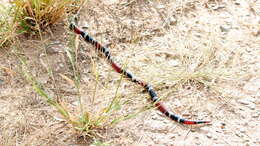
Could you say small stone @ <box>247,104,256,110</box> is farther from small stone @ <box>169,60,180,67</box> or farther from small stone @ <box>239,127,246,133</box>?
small stone @ <box>169,60,180,67</box>

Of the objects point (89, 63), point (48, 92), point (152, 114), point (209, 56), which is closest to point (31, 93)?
point (48, 92)

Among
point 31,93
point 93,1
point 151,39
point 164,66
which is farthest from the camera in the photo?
point 93,1

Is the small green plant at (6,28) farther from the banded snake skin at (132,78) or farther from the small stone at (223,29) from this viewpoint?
the small stone at (223,29)

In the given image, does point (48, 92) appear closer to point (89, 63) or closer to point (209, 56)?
point (89, 63)

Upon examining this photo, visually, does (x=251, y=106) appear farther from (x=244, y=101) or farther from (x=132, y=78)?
(x=132, y=78)

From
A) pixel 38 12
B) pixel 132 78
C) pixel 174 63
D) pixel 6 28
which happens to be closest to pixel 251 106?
pixel 174 63

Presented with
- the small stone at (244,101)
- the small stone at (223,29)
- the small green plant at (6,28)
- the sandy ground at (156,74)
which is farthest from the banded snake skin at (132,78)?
the small stone at (223,29)

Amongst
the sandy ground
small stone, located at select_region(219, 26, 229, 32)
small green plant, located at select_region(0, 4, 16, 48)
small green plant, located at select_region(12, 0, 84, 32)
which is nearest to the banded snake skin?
the sandy ground
